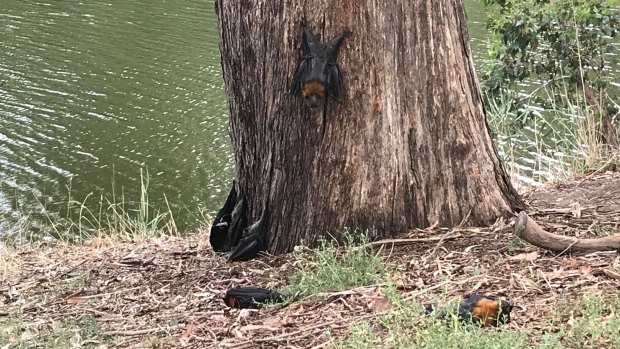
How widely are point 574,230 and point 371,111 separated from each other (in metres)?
1.09

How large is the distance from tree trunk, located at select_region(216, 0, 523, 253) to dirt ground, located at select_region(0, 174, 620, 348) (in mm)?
189

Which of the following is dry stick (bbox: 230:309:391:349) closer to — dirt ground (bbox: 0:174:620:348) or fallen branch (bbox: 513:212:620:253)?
dirt ground (bbox: 0:174:620:348)

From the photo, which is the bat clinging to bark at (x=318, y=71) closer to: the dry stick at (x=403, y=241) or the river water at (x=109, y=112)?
the dry stick at (x=403, y=241)

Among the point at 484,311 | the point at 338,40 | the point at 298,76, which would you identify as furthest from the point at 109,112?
the point at 484,311

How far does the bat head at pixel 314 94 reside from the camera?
3768mm

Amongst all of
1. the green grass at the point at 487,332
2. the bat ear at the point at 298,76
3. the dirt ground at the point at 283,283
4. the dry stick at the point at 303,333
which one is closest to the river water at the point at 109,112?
the dirt ground at the point at 283,283

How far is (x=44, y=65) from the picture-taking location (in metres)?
17.0

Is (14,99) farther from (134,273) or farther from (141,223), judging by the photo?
(134,273)

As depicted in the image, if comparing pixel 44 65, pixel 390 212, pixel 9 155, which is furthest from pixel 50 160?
pixel 390 212

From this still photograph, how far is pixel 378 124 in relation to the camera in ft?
12.6

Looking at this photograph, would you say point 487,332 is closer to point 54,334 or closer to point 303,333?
point 303,333

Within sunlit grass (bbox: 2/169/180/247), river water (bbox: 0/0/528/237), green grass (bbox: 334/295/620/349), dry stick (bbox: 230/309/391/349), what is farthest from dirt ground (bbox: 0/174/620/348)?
river water (bbox: 0/0/528/237)

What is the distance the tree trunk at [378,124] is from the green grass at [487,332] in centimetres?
98

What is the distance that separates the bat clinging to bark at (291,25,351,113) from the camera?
Result: 3.76 m
